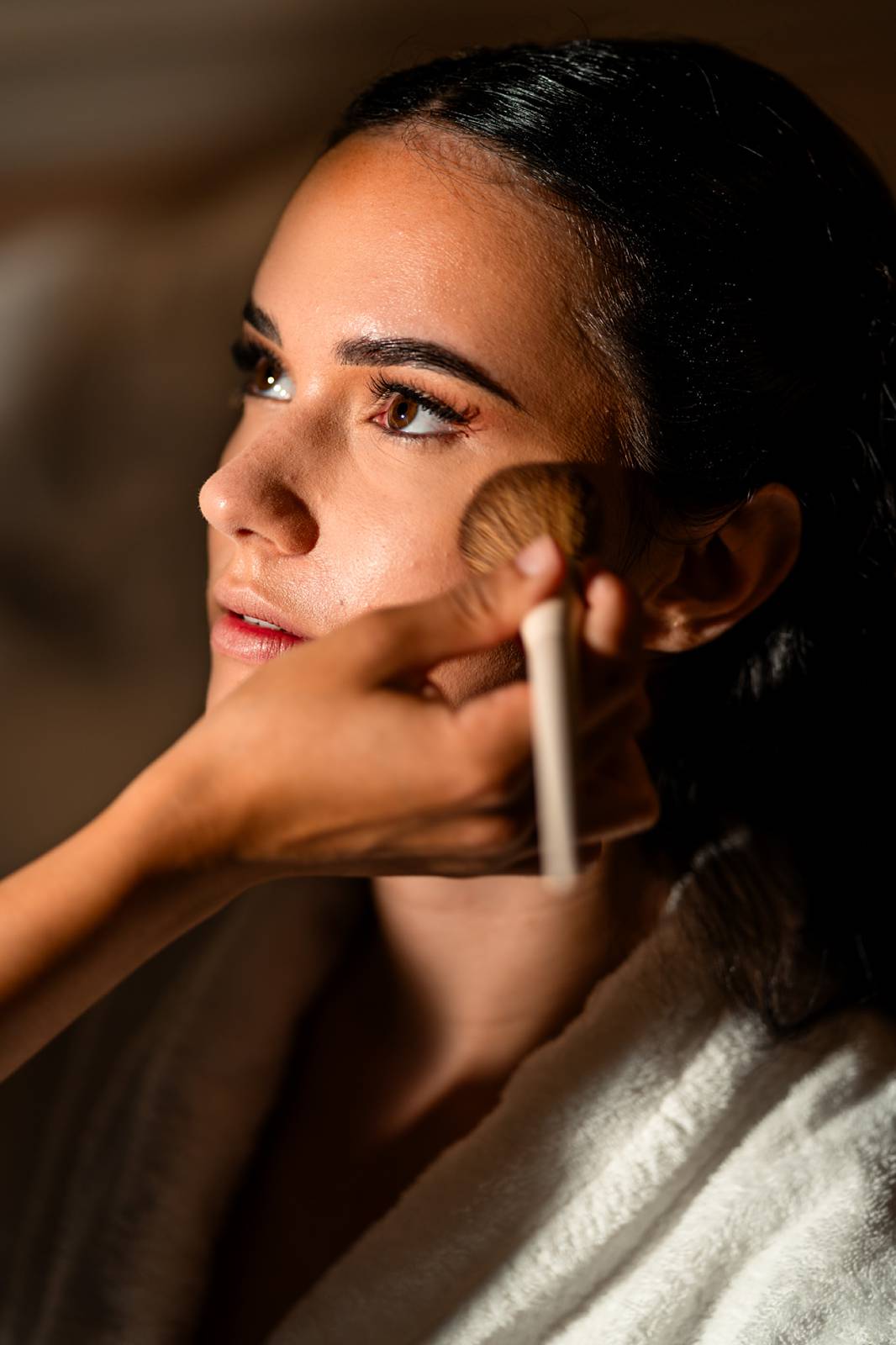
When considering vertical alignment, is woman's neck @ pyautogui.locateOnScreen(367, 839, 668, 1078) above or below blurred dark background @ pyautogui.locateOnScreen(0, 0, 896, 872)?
below

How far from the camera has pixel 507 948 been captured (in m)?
0.81

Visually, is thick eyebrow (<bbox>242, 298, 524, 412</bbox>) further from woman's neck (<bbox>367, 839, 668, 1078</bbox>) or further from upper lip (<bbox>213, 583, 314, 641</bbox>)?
woman's neck (<bbox>367, 839, 668, 1078</bbox>)

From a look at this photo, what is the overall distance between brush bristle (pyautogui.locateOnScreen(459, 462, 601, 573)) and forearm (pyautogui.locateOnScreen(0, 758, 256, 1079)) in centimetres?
21

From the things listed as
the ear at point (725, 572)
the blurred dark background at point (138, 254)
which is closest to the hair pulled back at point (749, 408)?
the ear at point (725, 572)

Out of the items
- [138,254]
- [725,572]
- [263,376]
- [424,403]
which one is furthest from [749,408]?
[138,254]

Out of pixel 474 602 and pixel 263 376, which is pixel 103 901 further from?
pixel 263 376

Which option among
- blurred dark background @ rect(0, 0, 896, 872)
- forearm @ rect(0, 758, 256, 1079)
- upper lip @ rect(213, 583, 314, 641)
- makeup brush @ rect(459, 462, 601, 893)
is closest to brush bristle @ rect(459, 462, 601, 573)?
makeup brush @ rect(459, 462, 601, 893)

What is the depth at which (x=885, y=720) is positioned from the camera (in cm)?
87

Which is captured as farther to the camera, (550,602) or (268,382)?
(268,382)

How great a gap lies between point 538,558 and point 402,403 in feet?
0.69

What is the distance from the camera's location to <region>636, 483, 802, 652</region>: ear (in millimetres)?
734

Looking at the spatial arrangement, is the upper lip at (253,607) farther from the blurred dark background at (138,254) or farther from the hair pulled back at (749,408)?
the blurred dark background at (138,254)

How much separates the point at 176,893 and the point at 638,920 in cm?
40

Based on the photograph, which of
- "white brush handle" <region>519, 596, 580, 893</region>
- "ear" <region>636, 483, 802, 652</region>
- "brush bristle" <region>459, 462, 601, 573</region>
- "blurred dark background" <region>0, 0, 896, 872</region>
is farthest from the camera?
"blurred dark background" <region>0, 0, 896, 872</region>
